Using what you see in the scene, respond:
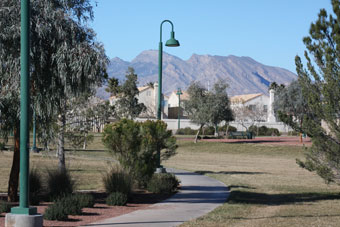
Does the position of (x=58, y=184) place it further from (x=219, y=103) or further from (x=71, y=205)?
(x=219, y=103)

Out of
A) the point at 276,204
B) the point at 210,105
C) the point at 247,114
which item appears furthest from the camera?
the point at 247,114

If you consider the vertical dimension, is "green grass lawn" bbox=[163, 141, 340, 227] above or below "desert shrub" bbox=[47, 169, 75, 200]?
below

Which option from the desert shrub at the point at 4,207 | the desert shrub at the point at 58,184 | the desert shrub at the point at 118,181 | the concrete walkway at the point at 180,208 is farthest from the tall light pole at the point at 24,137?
the desert shrub at the point at 118,181

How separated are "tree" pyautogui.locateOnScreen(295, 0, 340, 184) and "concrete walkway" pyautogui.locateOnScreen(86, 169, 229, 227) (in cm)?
335

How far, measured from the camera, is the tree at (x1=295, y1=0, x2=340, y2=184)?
1608 cm

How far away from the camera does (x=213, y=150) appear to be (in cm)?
5406

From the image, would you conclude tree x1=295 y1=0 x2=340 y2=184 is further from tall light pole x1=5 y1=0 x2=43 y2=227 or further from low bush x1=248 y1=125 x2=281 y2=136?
low bush x1=248 y1=125 x2=281 y2=136

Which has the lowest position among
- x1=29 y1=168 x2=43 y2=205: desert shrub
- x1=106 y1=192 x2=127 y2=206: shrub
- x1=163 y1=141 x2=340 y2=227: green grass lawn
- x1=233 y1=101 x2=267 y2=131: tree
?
x1=163 y1=141 x2=340 y2=227: green grass lawn

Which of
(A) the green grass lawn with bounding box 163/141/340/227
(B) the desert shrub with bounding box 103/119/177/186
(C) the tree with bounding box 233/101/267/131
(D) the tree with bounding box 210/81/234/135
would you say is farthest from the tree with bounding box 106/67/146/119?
(C) the tree with bounding box 233/101/267/131

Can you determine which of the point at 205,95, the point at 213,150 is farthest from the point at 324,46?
the point at 205,95

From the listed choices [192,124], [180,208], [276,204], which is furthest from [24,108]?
[192,124]

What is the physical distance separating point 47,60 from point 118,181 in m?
4.08

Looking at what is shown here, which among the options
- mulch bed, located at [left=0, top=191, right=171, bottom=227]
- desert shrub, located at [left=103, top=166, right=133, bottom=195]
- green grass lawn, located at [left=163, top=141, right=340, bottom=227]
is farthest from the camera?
desert shrub, located at [left=103, top=166, right=133, bottom=195]

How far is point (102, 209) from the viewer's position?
46.2 ft
